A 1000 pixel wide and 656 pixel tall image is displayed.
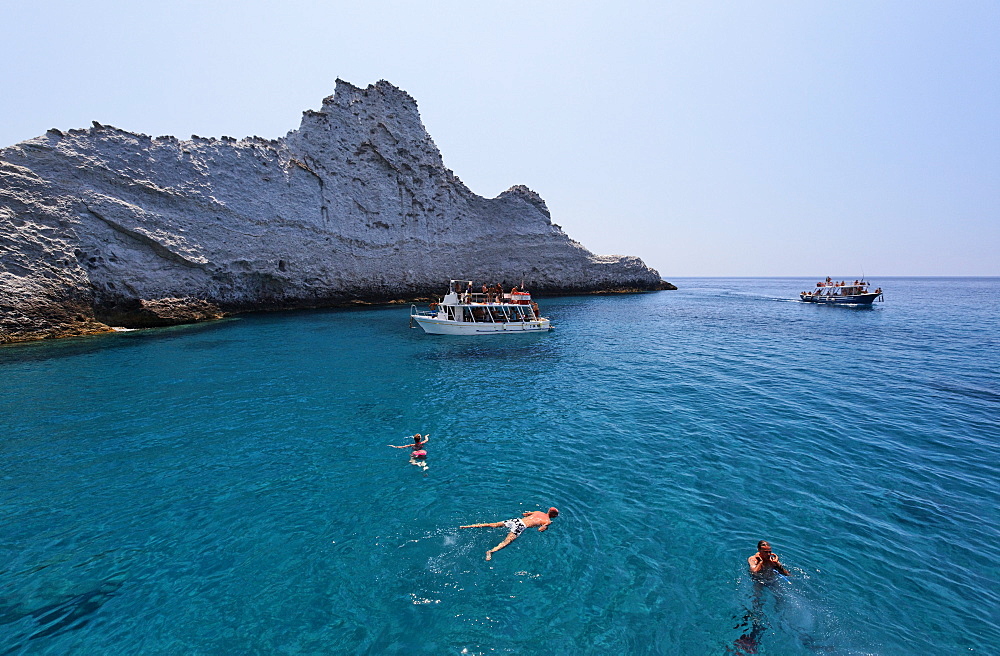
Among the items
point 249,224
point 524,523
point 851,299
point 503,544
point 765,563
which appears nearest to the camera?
point 765,563

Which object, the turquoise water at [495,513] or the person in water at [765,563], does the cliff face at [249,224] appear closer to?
the turquoise water at [495,513]

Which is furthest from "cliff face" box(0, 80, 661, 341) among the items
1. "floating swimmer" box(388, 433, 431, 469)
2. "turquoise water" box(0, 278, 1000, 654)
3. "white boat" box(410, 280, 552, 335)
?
"floating swimmer" box(388, 433, 431, 469)

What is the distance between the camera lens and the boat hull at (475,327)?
35.4 meters

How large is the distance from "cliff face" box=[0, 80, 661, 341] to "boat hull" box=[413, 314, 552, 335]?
26154 mm

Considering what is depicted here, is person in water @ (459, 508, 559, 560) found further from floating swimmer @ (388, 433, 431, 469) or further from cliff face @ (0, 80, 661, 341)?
cliff face @ (0, 80, 661, 341)

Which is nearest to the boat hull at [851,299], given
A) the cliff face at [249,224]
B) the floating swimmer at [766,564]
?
the cliff face at [249,224]

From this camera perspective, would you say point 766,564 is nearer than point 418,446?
Yes

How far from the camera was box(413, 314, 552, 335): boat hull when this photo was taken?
116 ft

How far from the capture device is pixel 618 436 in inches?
538

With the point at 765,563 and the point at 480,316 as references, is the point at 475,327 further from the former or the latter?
the point at 765,563

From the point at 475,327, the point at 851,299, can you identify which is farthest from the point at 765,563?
the point at 851,299

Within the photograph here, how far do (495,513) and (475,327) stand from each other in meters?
27.3

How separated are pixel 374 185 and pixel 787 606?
62547 millimetres

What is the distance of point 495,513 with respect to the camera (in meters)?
9.24
